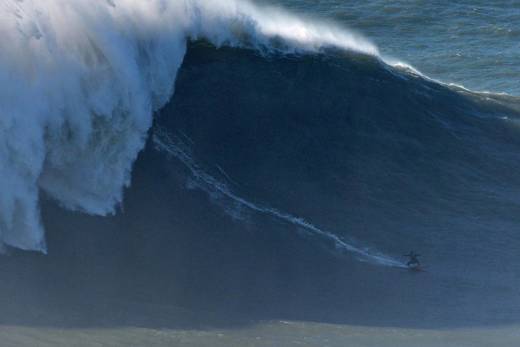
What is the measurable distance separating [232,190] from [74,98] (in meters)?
2.82

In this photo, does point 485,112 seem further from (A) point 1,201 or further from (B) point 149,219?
(A) point 1,201

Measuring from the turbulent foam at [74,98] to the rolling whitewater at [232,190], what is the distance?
1.0 inches

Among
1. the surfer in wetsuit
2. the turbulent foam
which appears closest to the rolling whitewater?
the turbulent foam

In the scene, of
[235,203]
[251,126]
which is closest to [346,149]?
[251,126]

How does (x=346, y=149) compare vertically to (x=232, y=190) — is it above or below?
above

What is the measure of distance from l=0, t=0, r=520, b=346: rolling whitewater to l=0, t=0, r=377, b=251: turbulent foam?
27 mm

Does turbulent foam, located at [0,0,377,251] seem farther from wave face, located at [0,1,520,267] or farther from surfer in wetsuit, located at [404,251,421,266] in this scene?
surfer in wetsuit, located at [404,251,421,266]

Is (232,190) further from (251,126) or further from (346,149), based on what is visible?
(346,149)

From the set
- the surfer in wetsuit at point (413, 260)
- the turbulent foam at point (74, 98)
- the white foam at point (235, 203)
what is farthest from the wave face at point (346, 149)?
the turbulent foam at point (74, 98)

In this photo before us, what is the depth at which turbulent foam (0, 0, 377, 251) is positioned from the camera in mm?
11977

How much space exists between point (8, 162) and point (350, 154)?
685 centimetres

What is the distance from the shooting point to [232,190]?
15.1m

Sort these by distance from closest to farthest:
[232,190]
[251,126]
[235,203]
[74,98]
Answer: [74,98], [235,203], [232,190], [251,126]

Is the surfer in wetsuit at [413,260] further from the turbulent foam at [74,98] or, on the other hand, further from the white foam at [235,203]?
the turbulent foam at [74,98]
